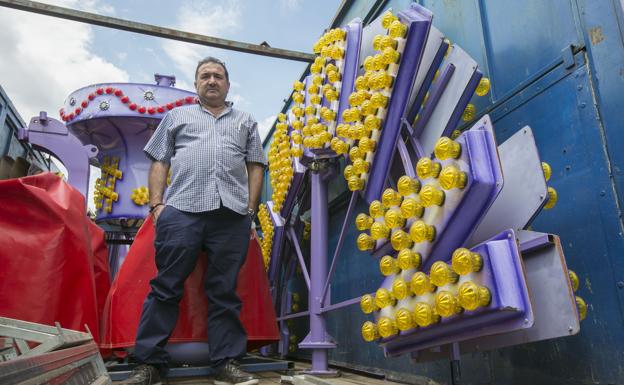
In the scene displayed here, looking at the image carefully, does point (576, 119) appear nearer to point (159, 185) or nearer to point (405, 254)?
point (405, 254)

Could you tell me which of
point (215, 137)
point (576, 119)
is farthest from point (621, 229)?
point (215, 137)

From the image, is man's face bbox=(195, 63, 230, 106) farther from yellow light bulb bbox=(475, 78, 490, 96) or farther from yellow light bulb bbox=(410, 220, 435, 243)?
yellow light bulb bbox=(410, 220, 435, 243)

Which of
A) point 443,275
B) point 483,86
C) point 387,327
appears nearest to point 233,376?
point 387,327

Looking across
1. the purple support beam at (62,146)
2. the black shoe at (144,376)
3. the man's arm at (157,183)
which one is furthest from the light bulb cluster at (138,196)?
the black shoe at (144,376)

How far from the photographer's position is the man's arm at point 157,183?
2.30 m

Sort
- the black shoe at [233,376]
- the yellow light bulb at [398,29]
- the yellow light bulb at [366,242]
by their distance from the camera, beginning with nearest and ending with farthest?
the yellow light bulb at [366,242]
the yellow light bulb at [398,29]
the black shoe at [233,376]

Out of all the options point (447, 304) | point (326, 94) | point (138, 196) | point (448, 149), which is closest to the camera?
point (447, 304)

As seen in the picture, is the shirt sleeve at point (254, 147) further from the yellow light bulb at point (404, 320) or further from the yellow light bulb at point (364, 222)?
the yellow light bulb at point (404, 320)

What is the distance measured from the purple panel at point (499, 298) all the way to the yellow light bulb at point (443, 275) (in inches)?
2.9

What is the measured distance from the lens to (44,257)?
2125mm

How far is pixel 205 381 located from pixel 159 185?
1066 mm

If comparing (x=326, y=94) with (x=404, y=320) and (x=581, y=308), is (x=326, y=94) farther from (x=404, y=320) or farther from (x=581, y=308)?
(x=581, y=308)

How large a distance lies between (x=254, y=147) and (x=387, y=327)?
1400mm

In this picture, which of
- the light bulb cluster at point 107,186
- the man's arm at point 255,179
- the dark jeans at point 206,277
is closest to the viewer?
the dark jeans at point 206,277
